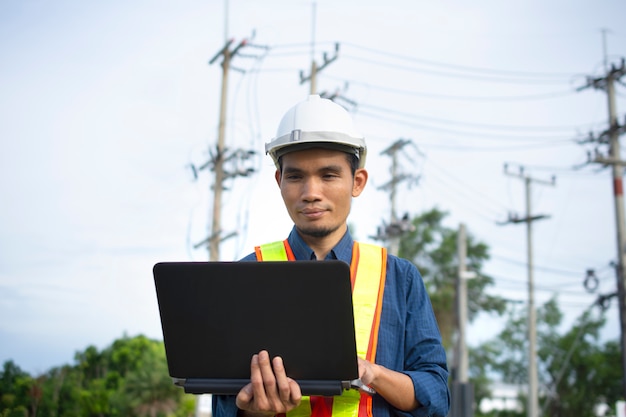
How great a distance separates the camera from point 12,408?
365 cm

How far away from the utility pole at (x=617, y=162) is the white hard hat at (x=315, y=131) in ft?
70.7

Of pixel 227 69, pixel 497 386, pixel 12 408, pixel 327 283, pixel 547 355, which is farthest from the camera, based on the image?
pixel 497 386

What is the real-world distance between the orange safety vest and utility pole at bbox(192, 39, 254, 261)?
1754cm

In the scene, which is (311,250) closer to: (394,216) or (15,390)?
(15,390)

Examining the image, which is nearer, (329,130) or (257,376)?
(257,376)

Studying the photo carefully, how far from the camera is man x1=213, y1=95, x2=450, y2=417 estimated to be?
2.38 m

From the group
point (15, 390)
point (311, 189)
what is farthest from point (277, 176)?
point (15, 390)

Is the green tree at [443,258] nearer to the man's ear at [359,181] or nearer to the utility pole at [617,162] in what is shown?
the utility pole at [617,162]

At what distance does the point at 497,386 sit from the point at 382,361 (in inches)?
2733

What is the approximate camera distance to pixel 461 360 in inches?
883

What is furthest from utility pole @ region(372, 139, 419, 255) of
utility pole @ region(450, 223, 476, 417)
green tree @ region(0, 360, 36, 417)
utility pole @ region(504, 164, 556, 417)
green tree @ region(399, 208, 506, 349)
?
green tree @ region(0, 360, 36, 417)

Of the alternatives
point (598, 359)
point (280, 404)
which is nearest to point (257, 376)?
point (280, 404)

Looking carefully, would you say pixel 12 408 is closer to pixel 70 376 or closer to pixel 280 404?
pixel 70 376

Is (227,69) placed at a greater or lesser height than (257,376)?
greater
